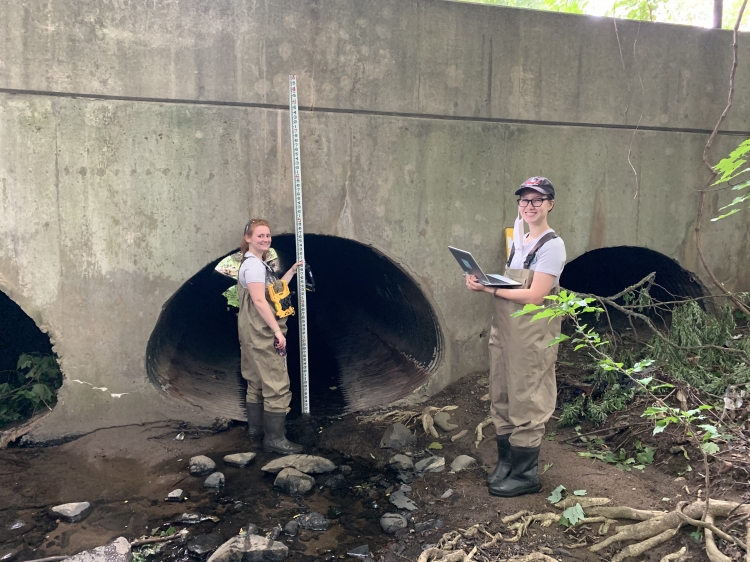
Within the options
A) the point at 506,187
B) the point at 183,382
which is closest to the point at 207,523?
the point at 183,382

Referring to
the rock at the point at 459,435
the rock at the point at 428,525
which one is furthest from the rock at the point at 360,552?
the rock at the point at 459,435

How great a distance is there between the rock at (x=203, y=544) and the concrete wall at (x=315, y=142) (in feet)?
5.64

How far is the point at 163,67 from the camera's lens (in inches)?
185

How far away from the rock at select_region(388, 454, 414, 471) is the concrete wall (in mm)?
1142

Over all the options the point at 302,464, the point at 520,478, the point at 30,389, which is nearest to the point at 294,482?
the point at 302,464

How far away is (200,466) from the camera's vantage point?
4359 millimetres

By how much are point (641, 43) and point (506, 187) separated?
84.6 inches

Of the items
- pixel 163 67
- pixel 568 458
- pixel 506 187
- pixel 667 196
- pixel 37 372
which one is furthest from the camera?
pixel 667 196

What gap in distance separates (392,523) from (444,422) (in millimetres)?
1587

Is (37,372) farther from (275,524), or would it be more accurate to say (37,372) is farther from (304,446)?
(275,524)

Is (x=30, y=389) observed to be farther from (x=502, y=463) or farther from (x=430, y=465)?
(x=502, y=463)

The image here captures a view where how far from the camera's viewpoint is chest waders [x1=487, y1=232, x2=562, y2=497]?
11.7 ft

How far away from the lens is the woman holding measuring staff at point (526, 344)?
11.4 feet

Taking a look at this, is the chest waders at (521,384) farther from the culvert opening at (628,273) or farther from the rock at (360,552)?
the culvert opening at (628,273)
